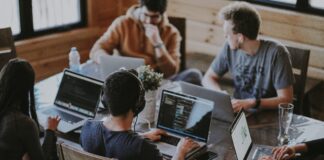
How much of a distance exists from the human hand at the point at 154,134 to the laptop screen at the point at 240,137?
40 cm

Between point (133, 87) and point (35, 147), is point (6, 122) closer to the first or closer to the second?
point (35, 147)

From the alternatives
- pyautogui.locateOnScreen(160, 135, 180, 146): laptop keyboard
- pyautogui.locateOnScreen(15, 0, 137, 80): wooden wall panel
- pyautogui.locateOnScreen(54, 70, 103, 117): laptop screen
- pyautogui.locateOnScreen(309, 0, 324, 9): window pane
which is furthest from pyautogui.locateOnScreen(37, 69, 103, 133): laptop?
pyautogui.locateOnScreen(309, 0, 324, 9): window pane

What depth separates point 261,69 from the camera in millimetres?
3250

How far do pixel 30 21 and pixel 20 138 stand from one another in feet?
7.71

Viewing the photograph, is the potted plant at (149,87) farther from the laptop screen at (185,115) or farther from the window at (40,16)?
the window at (40,16)

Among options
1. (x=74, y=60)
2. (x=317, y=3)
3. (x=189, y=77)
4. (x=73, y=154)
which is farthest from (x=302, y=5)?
(x=73, y=154)

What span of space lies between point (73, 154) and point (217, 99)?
921mm

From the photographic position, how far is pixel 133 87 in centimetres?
216

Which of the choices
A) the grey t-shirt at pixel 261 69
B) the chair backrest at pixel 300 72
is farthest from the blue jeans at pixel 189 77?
the chair backrest at pixel 300 72

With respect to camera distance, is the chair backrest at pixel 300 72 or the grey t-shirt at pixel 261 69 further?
the chair backrest at pixel 300 72

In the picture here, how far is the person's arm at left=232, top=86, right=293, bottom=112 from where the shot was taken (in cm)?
299

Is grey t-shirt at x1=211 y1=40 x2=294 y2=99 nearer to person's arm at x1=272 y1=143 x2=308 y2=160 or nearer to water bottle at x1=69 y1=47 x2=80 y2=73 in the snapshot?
person's arm at x1=272 y1=143 x2=308 y2=160

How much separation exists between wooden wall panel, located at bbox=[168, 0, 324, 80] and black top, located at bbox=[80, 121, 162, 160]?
2.41m

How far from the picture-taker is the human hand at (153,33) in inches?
148
